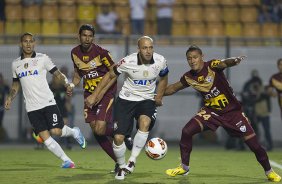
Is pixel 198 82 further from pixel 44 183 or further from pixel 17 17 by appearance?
pixel 17 17

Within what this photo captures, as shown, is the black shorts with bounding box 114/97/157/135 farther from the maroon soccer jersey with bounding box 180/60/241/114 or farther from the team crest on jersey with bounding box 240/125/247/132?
the team crest on jersey with bounding box 240/125/247/132

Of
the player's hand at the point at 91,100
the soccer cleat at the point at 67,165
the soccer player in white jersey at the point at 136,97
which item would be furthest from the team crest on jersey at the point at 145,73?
the soccer cleat at the point at 67,165

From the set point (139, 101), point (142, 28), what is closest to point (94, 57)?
point (139, 101)

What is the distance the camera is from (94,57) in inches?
518

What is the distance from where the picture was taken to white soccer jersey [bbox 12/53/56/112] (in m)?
14.0

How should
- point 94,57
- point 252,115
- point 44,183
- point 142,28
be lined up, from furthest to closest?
point 142,28
point 252,115
point 94,57
point 44,183

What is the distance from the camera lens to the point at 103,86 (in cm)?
1240

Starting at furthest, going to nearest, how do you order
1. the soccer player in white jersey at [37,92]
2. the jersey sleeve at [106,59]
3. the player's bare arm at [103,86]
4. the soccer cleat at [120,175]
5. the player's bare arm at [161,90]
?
the soccer player in white jersey at [37,92] < the jersey sleeve at [106,59] < the player's bare arm at [161,90] < the player's bare arm at [103,86] < the soccer cleat at [120,175]

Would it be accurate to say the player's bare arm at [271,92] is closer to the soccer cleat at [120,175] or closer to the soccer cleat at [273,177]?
the soccer cleat at [273,177]

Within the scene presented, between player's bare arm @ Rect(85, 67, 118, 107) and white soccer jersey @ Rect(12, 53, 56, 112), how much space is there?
1762 millimetres

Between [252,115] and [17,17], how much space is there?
764 centimetres

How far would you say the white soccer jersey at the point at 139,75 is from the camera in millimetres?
12266

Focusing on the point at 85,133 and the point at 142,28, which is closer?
the point at 85,133

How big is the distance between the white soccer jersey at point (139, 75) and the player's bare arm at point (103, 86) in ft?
0.45
